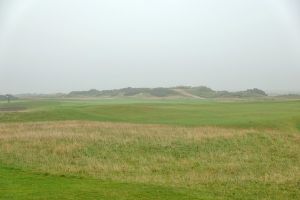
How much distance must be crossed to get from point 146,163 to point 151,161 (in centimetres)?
69

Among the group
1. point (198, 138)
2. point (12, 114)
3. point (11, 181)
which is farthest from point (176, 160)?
point (12, 114)

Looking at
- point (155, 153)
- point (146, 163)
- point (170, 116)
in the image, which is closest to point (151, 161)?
point (146, 163)

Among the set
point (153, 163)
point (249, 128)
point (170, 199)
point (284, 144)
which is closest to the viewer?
point (170, 199)

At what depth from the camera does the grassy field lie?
58.9 ft

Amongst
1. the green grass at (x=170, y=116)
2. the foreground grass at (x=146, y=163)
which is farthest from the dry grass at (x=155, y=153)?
the green grass at (x=170, y=116)

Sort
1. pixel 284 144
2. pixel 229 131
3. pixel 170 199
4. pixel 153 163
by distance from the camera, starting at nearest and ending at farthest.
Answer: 1. pixel 170 199
2. pixel 153 163
3. pixel 284 144
4. pixel 229 131

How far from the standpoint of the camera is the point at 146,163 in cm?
2508

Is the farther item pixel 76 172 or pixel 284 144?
pixel 284 144

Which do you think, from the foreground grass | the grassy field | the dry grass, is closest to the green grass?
the grassy field

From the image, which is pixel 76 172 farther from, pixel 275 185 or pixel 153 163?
pixel 275 185

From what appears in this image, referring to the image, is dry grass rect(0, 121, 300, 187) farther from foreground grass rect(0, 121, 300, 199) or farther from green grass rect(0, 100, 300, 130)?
green grass rect(0, 100, 300, 130)

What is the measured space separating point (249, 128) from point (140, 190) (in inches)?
953

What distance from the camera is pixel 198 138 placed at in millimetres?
32500

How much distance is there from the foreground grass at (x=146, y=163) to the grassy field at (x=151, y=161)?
0.13 feet
